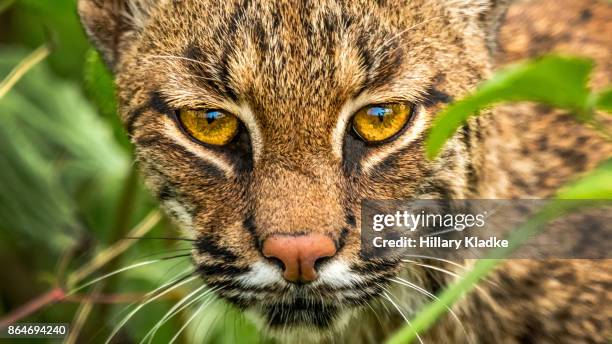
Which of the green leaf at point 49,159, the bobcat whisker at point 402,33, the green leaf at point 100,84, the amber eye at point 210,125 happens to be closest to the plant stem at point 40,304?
the green leaf at point 49,159

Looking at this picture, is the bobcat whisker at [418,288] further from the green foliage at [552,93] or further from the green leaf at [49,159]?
the green leaf at [49,159]

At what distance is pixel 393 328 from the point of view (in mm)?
3402

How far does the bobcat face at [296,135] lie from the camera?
8.96ft

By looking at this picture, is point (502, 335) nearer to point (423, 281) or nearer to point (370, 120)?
point (423, 281)

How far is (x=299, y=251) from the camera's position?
2613 millimetres

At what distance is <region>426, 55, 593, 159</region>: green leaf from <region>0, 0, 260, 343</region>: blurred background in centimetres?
203

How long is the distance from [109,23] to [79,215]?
120 cm

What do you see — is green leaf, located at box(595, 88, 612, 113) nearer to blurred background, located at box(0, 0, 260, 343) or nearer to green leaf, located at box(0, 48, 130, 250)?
blurred background, located at box(0, 0, 260, 343)

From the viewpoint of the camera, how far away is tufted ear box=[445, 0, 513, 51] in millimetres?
3227

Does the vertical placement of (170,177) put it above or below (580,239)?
above

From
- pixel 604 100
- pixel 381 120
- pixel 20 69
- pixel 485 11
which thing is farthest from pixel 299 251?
pixel 20 69

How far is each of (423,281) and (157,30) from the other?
1.19 m

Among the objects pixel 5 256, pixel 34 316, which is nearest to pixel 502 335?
pixel 34 316

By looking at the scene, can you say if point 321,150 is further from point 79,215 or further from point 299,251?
point 79,215
